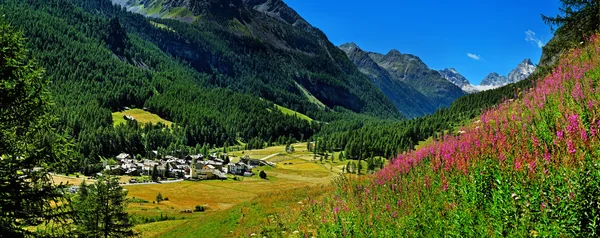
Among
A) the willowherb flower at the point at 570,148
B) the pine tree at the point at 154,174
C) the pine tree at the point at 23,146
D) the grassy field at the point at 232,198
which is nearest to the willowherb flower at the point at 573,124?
the willowherb flower at the point at 570,148

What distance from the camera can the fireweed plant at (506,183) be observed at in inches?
221

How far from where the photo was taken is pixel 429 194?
9.78 m

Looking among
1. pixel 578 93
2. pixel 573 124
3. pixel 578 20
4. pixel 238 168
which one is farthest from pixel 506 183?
pixel 238 168

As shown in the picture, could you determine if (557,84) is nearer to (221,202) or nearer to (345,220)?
(345,220)

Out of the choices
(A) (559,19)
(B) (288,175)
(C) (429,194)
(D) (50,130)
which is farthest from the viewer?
(B) (288,175)

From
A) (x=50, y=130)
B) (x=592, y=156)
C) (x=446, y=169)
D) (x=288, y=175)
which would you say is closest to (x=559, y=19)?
(x=446, y=169)

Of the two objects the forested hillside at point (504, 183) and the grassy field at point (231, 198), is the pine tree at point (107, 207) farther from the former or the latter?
the forested hillside at point (504, 183)

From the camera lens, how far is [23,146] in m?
13.3

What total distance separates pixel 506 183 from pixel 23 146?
1632 centimetres

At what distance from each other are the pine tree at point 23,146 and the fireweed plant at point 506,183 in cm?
1010

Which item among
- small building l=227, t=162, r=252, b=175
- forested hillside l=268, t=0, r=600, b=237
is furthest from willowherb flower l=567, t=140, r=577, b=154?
small building l=227, t=162, r=252, b=175

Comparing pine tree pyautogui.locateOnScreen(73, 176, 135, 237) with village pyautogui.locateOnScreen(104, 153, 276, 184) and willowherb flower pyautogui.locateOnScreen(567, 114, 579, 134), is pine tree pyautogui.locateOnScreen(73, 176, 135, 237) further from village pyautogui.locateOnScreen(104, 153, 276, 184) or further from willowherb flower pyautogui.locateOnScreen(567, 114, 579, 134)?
village pyautogui.locateOnScreen(104, 153, 276, 184)

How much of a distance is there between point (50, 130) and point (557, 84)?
2015 cm

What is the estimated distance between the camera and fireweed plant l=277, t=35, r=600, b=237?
5.62 metres
